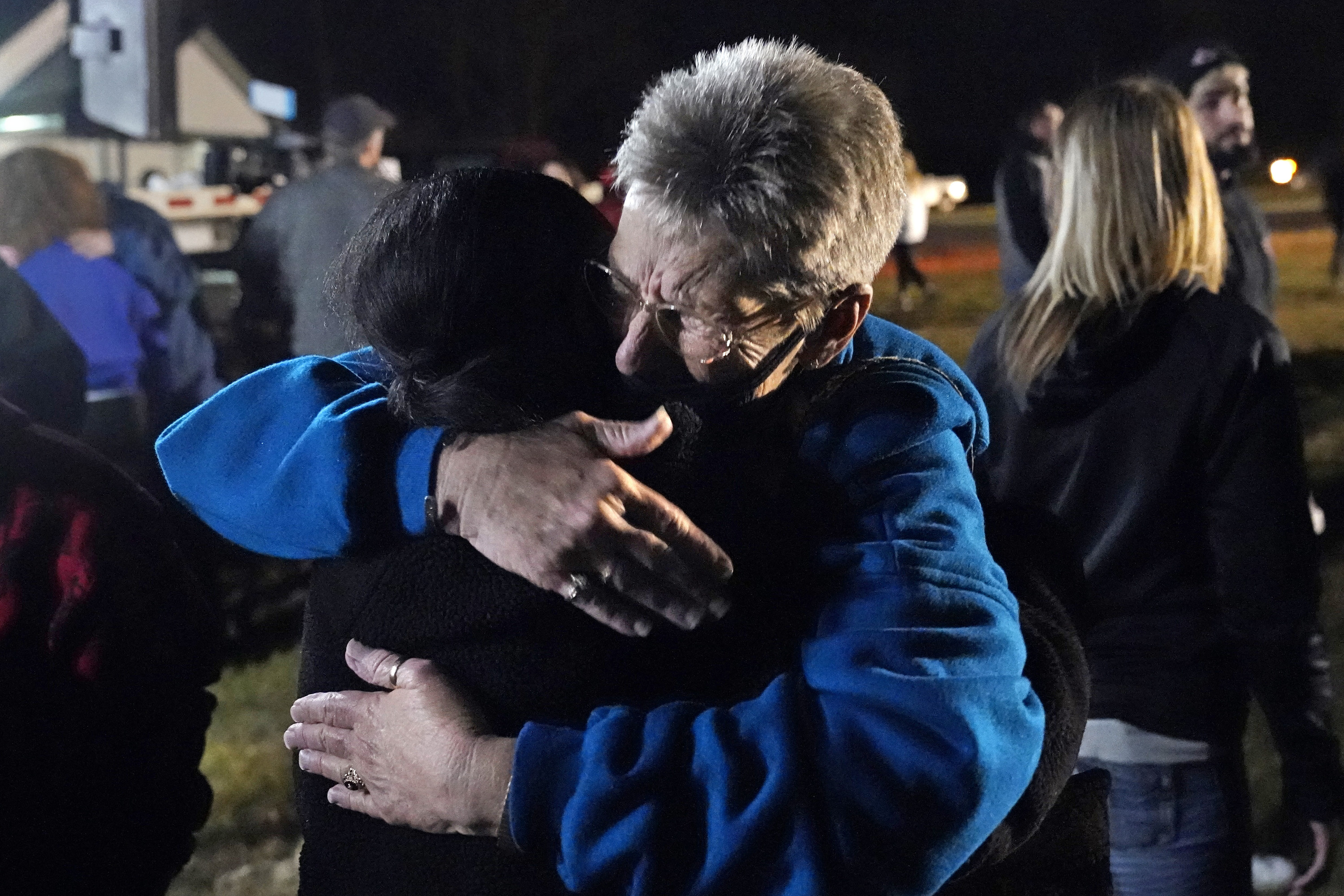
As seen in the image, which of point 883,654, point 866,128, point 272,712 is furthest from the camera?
point 272,712

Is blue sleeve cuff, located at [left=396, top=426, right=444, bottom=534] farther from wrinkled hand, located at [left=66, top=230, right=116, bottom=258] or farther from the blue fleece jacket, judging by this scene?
wrinkled hand, located at [left=66, top=230, right=116, bottom=258]

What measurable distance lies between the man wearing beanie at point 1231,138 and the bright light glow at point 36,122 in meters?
8.03

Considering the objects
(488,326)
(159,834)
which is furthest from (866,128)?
(159,834)

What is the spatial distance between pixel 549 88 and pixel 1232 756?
2405 cm

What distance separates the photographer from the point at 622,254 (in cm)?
130

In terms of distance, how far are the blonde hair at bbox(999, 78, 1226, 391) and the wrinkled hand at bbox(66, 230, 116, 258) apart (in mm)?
3467

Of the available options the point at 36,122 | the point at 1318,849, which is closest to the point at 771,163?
the point at 1318,849

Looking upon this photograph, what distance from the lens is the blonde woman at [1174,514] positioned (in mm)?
2365

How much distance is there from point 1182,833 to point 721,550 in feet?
5.40

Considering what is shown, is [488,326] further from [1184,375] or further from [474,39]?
[474,39]

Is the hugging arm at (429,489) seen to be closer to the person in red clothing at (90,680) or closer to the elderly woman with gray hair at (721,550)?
the elderly woman with gray hair at (721,550)

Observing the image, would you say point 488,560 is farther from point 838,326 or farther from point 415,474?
point 838,326

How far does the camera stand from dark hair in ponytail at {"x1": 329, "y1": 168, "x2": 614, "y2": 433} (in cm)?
119

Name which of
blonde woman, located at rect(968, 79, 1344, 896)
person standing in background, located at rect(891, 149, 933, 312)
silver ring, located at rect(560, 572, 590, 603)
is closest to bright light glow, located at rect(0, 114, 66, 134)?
person standing in background, located at rect(891, 149, 933, 312)
